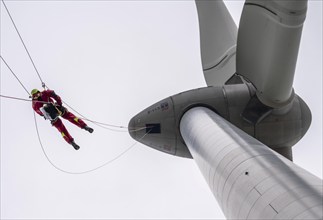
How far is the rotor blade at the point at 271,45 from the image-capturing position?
34.0 feet

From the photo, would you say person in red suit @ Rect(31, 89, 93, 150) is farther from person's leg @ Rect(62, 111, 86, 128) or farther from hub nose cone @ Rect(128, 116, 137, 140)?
hub nose cone @ Rect(128, 116, 137, 140)

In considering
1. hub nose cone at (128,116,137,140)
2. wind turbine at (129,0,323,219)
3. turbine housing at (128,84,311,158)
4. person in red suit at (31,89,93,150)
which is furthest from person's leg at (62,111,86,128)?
turbine housing at (128,84,311,158)

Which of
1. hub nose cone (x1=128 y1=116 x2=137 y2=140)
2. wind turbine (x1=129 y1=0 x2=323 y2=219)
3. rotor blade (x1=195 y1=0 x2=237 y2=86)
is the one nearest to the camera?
wind turbine (x1=129 y1=0 x2=323 y2=219)

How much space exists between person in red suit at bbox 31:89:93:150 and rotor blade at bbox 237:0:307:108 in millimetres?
6929

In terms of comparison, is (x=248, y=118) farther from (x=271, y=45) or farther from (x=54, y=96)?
(x=54, y=96)

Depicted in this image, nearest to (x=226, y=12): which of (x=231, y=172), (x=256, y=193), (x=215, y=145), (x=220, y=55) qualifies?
(x=220, y=55)

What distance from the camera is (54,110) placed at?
15812 millimetres

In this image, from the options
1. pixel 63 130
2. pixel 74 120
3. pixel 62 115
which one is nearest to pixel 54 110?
pixel 62 115

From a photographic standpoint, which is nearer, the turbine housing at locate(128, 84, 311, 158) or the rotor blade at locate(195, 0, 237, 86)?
the turbine housing at locate(128, 84, 311, 158)

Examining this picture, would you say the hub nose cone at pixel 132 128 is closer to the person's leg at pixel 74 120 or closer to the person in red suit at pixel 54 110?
the person in red suit at pixel 54 110

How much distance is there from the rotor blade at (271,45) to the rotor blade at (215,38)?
6289 mm

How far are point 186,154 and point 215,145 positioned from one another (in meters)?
5.95

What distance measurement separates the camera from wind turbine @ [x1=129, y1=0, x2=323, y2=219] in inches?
271

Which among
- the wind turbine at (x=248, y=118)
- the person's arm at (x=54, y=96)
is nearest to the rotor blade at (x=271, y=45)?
the wind turbine at (x=248, y=118)
